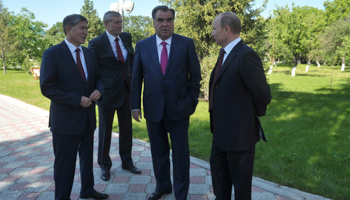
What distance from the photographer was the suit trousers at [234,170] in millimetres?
2668

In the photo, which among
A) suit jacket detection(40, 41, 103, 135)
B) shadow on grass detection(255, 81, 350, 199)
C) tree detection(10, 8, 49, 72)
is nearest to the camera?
suit jacket detection(40, 41, 103, 135)

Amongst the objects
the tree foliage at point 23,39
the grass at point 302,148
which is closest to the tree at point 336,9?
the tree foliage at point 23,39

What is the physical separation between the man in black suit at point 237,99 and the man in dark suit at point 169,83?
0.49 metres

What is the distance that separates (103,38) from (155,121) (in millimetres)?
1597

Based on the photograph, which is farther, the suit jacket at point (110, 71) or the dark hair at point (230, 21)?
the suit jacket at point (110, 71)

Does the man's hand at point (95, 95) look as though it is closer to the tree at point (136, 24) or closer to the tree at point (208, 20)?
the tree at point (208, 20)

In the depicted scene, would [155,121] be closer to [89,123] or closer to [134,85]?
[134,85]

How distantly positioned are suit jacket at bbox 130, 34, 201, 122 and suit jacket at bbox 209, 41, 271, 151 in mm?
552

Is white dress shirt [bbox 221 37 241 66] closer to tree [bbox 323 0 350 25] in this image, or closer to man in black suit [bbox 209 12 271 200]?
man in black suit [bbox 209 12 271 200]

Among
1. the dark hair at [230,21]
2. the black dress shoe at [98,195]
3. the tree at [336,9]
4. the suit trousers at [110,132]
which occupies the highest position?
the tree at [336,9]

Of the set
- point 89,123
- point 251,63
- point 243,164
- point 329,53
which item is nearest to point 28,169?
point 89,123

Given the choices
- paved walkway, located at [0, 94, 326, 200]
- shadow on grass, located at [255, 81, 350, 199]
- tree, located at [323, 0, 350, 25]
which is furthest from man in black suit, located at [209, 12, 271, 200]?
tree, located at [323, 0, 350, 25]

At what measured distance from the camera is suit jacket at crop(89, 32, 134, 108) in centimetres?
393

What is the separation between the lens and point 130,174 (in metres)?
4.28
